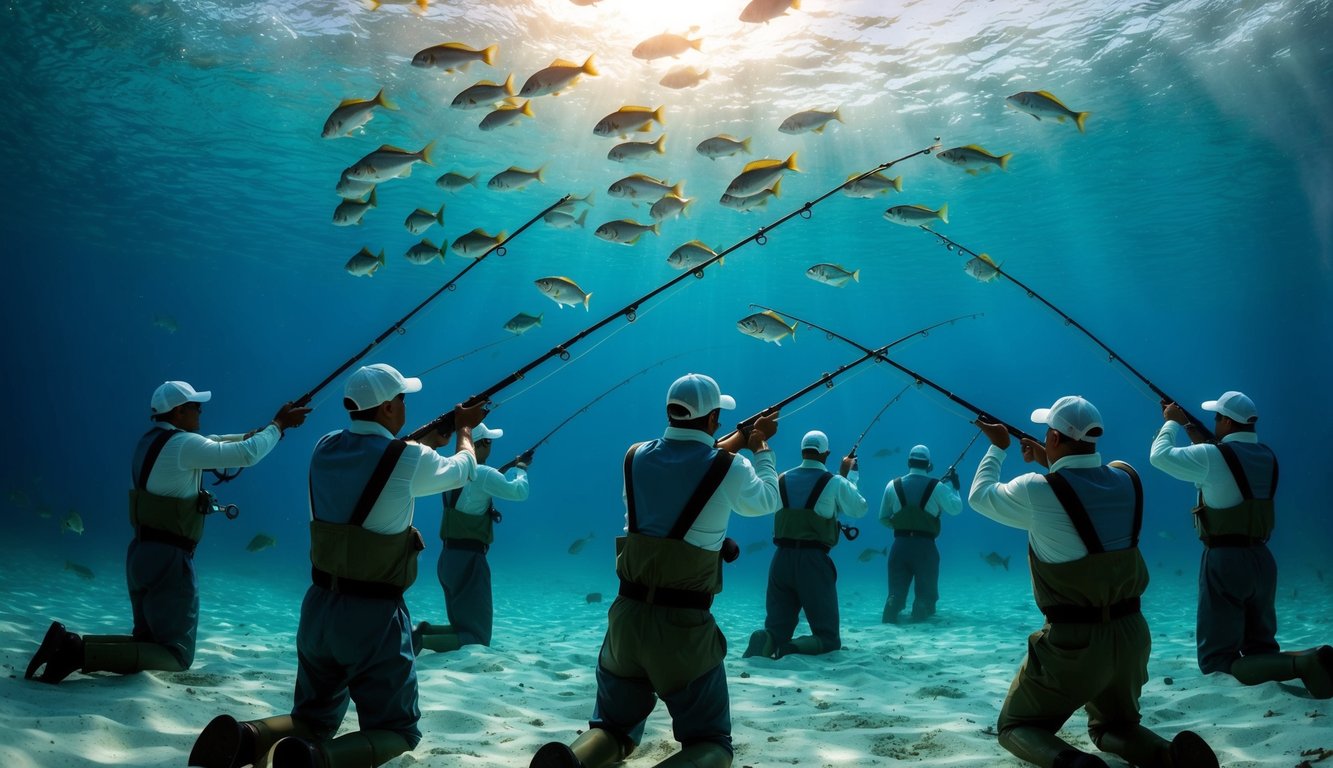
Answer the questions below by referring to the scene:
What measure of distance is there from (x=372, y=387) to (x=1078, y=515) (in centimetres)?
359

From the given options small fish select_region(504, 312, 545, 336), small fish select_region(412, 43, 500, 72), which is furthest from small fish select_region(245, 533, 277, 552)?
small fish select_region(412, 43, 500, 72)

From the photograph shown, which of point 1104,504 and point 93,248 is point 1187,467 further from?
point 93,248

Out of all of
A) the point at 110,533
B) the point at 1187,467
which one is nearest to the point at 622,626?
the point at 1187,467

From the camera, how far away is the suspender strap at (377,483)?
12.1ft

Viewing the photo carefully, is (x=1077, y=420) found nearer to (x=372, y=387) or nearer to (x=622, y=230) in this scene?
(x=372, y=387)

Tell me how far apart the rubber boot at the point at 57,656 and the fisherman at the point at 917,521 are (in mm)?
8686

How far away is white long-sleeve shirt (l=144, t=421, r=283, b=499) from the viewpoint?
509 cm

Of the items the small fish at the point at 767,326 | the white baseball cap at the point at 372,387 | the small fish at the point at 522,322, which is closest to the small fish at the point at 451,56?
the small fish at the point at 522,322

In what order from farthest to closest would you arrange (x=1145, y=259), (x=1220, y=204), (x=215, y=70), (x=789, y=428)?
(x=789, y=428), (x=1145, y=259), (x=1220, y=204), (x=215, y=70)

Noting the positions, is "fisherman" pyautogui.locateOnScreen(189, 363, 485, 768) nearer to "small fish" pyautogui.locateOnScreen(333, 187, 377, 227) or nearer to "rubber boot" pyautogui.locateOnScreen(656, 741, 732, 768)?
"rubber boot" pyautogui.locateOnScreen(656, 741, 732, 768)

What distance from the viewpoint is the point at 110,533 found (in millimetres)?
29562

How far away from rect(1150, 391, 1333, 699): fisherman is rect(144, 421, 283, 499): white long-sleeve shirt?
251 inches

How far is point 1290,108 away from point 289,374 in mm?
112575

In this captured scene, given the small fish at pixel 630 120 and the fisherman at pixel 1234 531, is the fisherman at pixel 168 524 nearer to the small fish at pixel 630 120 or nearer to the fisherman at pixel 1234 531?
the small fish at pixel 630 120
